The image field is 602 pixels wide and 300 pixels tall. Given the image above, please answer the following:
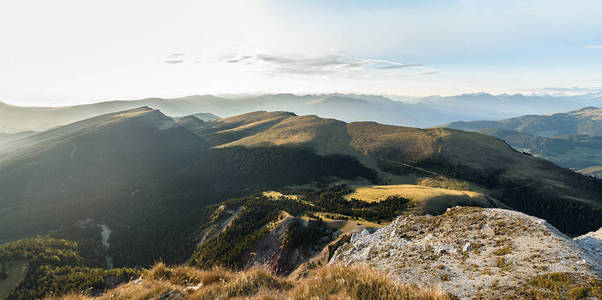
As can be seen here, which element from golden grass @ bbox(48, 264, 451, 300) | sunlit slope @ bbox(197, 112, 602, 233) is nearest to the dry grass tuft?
golden grass @ bbox(48, 264, 451, 300)

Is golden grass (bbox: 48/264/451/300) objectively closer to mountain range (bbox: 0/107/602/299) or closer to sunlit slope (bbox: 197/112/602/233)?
mountain range (bbox: 0/107/602/299)

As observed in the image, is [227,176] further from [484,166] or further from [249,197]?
[484,166]

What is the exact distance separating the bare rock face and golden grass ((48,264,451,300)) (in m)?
4.09

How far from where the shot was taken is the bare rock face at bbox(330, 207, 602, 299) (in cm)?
1127

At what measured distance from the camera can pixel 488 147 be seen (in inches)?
6038

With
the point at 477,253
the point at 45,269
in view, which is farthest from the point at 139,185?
the point at 477,253

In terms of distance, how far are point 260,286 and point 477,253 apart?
47.2 ft

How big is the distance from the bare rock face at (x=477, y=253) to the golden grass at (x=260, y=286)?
409 cm

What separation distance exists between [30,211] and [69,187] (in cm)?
3514

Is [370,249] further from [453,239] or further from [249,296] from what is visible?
[249,296]

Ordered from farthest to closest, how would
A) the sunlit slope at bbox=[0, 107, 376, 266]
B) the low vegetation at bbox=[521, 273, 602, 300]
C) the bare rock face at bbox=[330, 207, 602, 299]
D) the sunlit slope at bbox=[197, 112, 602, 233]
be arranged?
the sunlit slope at bbox=[197, 112, 602, 233] < the sunlit slope at bbox=[0, 107, 376, 266] < the bare rock face at bbox=[330, 207, 602, 299] < the low vegetation at bbox=[521, 273, 602, 300]

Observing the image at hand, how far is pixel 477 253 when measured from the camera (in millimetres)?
14586

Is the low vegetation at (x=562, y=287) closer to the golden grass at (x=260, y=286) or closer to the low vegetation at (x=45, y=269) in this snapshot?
the golden grass at (x=260, y=286)

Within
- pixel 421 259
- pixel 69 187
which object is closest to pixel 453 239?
pixel 421 259
